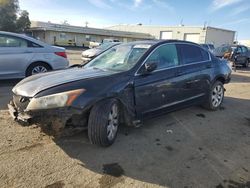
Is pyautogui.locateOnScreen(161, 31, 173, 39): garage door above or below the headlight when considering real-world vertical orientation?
above

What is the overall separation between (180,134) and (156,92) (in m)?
0.90

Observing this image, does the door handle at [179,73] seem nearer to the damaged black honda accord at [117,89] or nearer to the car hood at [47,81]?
the damaged black honda accord at [117,89]

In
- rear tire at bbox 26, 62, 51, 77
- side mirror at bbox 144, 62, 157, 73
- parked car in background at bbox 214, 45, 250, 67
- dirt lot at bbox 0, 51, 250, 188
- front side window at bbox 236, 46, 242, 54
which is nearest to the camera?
dirt lot at bbox 0, 51, 250, 188

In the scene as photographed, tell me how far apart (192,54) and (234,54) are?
13356 mm

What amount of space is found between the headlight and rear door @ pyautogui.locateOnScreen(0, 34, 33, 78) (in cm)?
449

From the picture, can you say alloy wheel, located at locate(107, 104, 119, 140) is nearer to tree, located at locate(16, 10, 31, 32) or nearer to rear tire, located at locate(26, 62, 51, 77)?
rear tire, located at locate(26, 62, 51, 77)

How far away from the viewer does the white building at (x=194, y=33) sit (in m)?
52.7

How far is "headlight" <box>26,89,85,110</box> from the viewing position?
3197mm

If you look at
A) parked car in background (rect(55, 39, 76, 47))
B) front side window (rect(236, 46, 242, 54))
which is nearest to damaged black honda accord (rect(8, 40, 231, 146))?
A: front side window (rect(236, 46, 242, 54))

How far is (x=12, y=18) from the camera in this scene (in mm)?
44281

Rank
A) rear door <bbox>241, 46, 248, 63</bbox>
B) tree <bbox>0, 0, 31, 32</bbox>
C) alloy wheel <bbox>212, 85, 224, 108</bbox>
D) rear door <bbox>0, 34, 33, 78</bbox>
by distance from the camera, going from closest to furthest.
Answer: alloy wheel <bbox>212, 85, 224, 108</bbox>, rear door <bbox>0, 34, 33, 78</bbox>, rear door <bbox>241, 46, 248, 63</bbox>, tree <bbox>0, 0, 31, 32</bbox>

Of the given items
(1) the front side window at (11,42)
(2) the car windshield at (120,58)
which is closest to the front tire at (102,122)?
(2) the car windshield at (120,58)

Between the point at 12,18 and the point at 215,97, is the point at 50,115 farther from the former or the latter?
the point at 12,18

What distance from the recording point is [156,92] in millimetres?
4246
